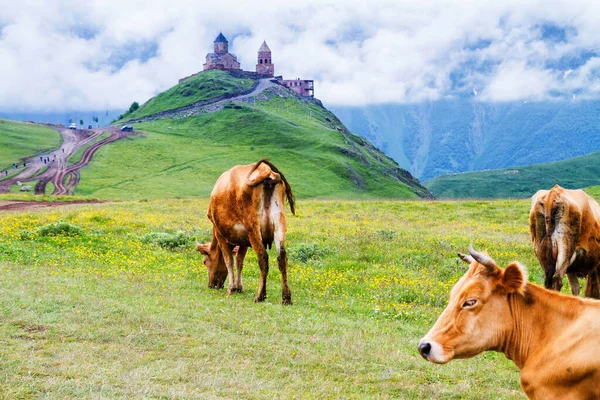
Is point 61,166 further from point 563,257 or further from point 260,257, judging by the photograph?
point 563,257

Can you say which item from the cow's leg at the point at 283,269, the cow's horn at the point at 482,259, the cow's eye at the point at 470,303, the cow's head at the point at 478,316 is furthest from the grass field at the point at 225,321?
the cow's horn at the point at 482,259

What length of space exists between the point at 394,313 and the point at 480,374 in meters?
4.15

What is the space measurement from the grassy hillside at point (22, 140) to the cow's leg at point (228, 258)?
282 ft

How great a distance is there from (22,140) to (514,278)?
120 m

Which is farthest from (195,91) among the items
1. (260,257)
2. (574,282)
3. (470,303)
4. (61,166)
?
(470,303)

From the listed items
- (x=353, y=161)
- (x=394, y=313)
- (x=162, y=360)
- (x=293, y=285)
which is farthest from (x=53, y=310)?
(x=353, y=161)

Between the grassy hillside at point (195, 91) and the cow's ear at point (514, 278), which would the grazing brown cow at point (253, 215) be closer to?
the cow's ear at point (514, 278)

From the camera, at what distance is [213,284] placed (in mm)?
16719

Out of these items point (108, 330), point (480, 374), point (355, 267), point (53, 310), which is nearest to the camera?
point (480, 374)

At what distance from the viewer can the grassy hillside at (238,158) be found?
285 ft

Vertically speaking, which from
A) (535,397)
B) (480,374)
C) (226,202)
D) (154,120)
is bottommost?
(480,374)

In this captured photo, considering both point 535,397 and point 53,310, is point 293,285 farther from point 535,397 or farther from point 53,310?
point 535,397

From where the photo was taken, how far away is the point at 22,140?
362 ft

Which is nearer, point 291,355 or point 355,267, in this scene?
point 291,355
